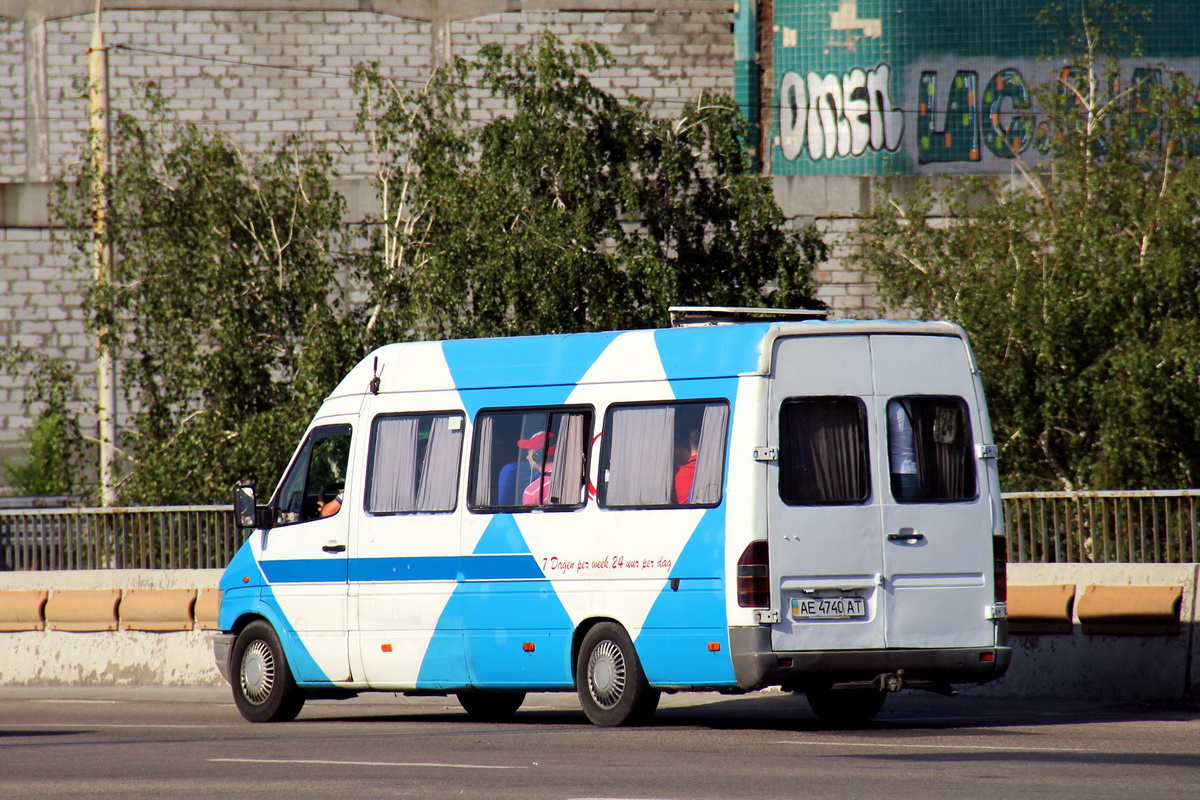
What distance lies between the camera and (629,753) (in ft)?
33.1

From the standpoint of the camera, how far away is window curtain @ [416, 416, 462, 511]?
1270 cm

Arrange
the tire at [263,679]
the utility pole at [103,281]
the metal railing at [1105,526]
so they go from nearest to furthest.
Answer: the tire at [263,679]
the metal railing at [1105,526]
the utility pole at [103,281]

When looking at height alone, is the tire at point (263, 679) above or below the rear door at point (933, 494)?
below

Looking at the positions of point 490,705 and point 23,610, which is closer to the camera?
point 490,705

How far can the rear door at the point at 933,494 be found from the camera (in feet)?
36.9

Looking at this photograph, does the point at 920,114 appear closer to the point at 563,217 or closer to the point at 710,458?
the point at 563,217

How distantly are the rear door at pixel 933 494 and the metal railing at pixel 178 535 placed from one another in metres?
2.85

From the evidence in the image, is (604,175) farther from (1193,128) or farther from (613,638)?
(613,638)

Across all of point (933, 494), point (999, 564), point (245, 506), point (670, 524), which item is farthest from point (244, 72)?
point (999, 564)

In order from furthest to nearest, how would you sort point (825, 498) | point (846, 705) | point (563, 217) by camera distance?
point (563, 217) → point (846, 705) → point (825, 498)

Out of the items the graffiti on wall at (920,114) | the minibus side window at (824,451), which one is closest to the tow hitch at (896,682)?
the minibus side window at (824,451)

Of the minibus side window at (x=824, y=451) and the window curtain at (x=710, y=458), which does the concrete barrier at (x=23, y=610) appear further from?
the minibus side window at (x=824, y=451)

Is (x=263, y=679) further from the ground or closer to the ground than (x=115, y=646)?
further from the ground

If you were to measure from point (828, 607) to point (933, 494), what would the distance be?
0.99m
